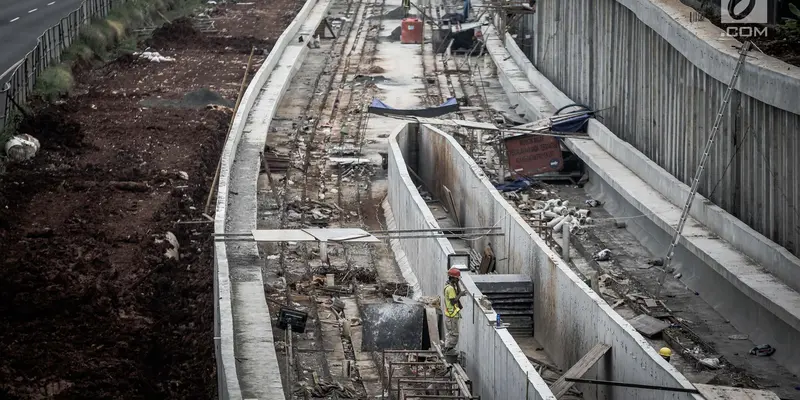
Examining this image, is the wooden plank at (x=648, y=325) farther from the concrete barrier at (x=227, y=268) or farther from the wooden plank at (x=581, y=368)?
the concrete barrier at (x=227, y=268)

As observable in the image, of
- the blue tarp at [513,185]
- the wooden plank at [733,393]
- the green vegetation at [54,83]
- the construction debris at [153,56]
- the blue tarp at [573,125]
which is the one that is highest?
the green vegetation at [54,83]

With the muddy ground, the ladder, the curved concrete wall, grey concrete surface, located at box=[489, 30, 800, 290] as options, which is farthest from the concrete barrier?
the curved concrete wall

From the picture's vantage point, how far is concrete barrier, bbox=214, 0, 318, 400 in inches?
731

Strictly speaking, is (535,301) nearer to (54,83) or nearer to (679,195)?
(679,195)

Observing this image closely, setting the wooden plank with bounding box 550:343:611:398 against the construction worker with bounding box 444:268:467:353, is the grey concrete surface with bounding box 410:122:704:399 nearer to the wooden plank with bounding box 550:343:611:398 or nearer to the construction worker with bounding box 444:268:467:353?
the wooden plank with bounding box 550:343:611:398

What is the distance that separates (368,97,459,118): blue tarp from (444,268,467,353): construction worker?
537 inches

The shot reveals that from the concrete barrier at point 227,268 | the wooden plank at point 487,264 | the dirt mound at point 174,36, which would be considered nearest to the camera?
the concrete barrier at point 227,268

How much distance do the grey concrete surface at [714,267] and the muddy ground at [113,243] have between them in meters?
8.20

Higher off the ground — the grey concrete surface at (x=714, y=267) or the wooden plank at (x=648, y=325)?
the grey concrete surface at (x=714, y=267)

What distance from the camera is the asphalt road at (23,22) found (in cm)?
4494

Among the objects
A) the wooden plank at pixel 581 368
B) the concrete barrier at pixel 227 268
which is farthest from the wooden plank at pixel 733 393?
the concrete barrier at pixel 227 268

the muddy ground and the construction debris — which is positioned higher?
the muddy ground

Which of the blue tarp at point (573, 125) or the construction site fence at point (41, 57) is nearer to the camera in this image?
the blue tarp at point (573, 125)

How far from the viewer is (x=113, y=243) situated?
89.0 ft
